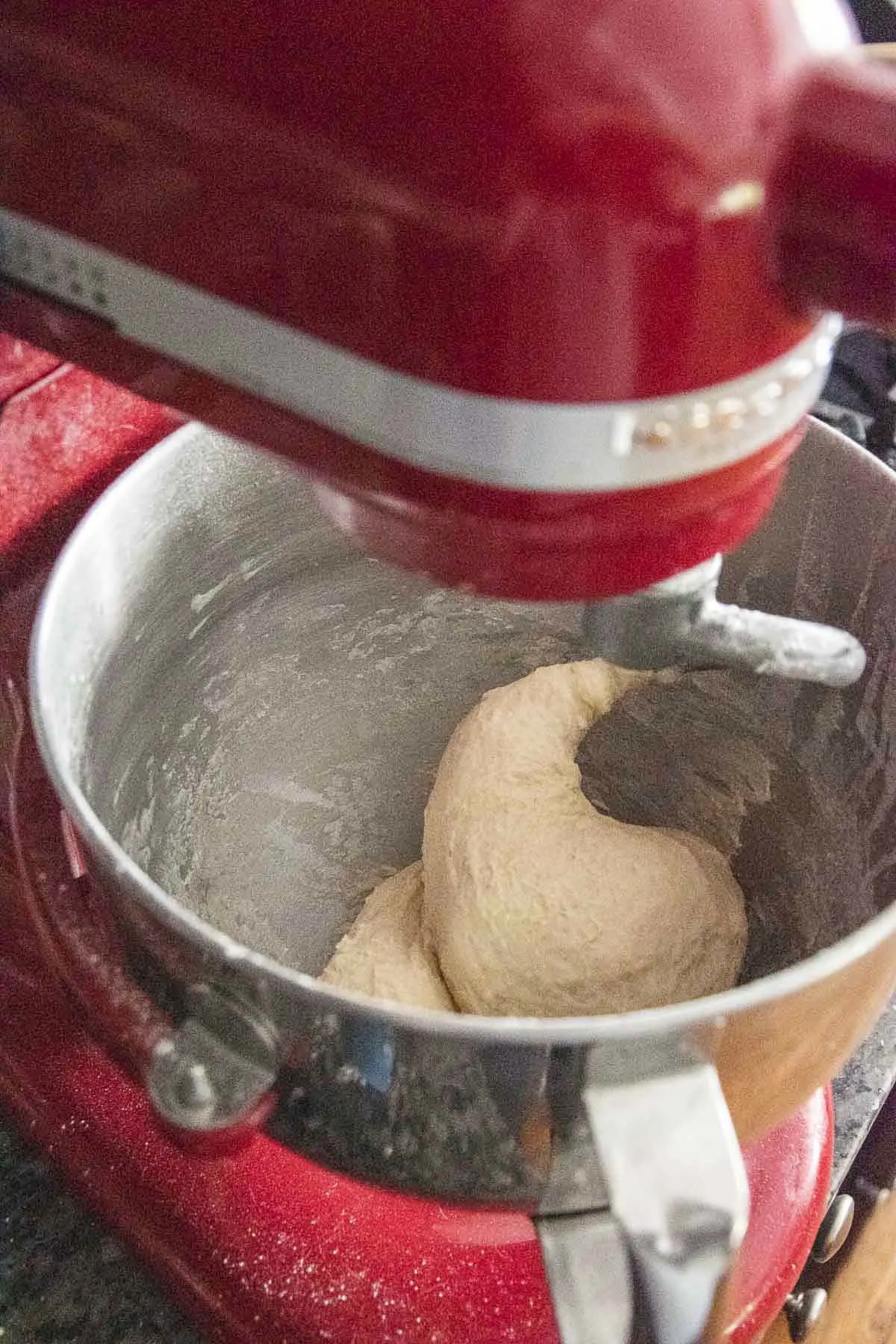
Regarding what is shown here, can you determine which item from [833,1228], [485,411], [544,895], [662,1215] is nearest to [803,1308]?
[833,1228]

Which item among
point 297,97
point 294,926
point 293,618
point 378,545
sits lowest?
point 294,926

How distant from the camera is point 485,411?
0.95ft

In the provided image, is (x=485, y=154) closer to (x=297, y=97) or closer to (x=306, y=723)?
(x=297, y=97)

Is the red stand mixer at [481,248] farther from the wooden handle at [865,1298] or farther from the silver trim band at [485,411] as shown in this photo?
the wooden handle at [865,1298]

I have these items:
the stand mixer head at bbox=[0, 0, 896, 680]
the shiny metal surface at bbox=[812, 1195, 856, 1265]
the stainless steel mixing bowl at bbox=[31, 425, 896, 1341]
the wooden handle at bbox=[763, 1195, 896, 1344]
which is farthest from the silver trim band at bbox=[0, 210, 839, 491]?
the wooden handle at bbox=[763, 1195, 896, 1344]

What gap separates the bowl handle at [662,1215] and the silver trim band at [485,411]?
7.9 inches

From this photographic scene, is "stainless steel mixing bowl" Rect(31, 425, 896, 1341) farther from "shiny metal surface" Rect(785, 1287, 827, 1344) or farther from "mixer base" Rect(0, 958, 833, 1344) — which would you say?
"shiny metal surface" Rect(785, 1287, 827, 1344)

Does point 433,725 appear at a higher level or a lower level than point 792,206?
lower

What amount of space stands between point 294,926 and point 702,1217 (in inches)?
17.2

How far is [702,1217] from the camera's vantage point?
35cm

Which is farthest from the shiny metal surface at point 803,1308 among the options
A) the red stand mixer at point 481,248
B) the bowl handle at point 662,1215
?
the red stand mixer at point 481,248

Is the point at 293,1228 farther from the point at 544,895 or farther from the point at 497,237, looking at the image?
the point at 497,237

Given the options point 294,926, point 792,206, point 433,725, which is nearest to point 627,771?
point 433,725

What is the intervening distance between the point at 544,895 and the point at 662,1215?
0.33 meters
